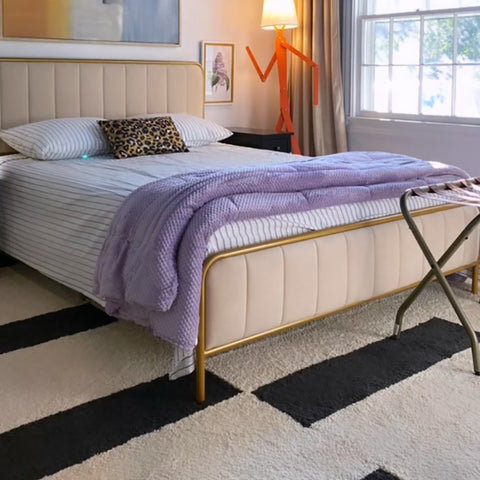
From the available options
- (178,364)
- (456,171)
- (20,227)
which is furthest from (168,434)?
(456,171)

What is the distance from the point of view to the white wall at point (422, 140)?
14.1 feet

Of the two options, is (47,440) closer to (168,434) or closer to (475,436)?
(168,434)

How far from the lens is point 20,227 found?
3.25m

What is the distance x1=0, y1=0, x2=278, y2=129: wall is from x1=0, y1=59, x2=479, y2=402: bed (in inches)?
6.0

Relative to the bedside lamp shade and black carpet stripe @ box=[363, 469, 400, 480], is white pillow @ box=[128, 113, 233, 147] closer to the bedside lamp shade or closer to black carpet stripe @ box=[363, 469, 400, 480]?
the bedside lamp shade

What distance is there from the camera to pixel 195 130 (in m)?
4.10

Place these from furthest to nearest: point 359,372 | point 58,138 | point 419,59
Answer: point 419,59 → point 58,138 → point 359,372

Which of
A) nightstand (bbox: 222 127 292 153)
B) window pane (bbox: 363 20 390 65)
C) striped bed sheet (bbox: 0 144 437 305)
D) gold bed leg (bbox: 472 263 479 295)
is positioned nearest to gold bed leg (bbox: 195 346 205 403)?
striped bed sheet (bbox: 0 144 437 305)

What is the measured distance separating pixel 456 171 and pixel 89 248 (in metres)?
1.70

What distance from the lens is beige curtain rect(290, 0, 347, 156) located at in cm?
488

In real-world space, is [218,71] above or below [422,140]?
above

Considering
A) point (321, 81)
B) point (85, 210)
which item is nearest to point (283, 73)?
point (321, 81)

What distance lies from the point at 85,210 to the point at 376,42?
9.68 ft

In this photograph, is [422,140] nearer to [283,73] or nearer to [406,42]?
[406,42]
